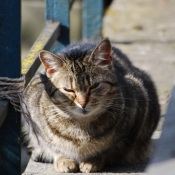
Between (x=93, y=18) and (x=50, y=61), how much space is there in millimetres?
3197

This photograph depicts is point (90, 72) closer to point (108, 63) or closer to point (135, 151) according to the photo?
point (108, 63)

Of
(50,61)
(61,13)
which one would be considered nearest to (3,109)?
(50,61)

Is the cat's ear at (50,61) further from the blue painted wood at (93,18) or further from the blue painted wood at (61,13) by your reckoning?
the blue painted wood at (93,18)

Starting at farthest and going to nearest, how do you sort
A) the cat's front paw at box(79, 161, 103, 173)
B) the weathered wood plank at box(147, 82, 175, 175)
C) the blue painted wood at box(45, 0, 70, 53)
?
the blue painted wood at box(45, 0, 70, 53) → the cat's front paw at box(79, 161, 103, 173) → the weathered wood plank at box(147, 82, 175, 175)

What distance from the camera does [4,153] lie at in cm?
331

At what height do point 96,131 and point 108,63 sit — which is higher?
point 108,63

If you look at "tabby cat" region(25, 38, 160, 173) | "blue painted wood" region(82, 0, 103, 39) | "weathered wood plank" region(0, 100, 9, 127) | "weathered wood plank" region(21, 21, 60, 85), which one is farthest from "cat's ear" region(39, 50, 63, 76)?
"blue painted wood" region(82, 0, 103, 39)

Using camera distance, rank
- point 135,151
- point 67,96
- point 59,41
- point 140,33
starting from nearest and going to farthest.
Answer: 1. point 67,96
2. point 135,151
3. point 59,41
4. point 140,33

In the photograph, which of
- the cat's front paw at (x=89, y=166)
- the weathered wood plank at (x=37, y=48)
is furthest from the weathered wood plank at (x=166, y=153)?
the weathered wood plank at (x=37, y=48)

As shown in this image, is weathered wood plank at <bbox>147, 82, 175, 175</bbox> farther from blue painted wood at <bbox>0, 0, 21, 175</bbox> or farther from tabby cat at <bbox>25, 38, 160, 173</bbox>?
blue painted wood at <bbox>0, 0, 21, 175</bbox>

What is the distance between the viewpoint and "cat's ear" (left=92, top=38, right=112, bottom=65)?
129 inches

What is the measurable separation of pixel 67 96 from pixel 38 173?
1.75ft

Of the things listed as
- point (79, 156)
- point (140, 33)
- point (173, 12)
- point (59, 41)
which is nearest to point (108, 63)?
point (79, 156)

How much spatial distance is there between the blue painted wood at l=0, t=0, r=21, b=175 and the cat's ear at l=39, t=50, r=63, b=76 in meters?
0.15
